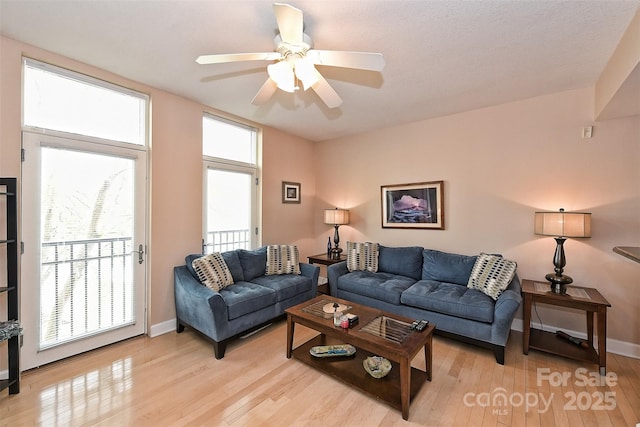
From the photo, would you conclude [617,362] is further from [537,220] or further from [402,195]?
[402,195]

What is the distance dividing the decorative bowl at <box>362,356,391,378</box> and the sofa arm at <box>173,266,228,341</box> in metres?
1.32

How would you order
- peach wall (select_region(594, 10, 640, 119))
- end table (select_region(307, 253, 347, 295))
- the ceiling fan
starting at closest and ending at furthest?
the ceiling fan, peach wall (select_region(594, 10, 640, 119)), end table (select_region(307, 253, 347, 295))

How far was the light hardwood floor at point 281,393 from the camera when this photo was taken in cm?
181

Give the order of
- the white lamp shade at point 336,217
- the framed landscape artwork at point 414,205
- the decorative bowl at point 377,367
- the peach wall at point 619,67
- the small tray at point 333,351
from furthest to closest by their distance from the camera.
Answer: the white lamp shade at point 336,217
the framed landscape artwork at point 414,205
the small tray at point 333,351
the decorative bowl at point 377,367
the peach wall at point 619,67

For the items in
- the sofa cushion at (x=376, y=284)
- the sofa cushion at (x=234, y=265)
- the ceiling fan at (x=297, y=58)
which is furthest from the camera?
the sofa cushion at (x=234, y=265)

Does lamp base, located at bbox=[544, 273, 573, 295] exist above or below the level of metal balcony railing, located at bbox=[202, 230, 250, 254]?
below

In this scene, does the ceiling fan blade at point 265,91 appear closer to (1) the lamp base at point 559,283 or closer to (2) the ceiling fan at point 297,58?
(2) the ceiling fan at point 297,58

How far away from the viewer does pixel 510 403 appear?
1961 millimetres

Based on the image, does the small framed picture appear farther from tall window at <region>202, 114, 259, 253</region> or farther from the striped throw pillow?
the striped throw pillow

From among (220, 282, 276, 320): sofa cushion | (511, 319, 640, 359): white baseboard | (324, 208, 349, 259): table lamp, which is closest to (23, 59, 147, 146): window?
(220, 282, 276, 320): sofa cushion

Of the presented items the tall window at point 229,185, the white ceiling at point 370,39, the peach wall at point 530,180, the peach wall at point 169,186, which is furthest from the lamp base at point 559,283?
the peach wall at point 169,186

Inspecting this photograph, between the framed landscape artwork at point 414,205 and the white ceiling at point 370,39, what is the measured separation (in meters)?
1.25

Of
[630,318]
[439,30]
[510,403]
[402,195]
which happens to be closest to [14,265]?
[439,30]

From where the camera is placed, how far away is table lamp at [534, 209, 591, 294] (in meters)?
2.52
